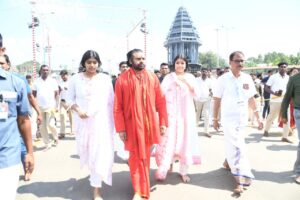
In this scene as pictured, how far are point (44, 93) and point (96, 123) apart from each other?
11.2 ft

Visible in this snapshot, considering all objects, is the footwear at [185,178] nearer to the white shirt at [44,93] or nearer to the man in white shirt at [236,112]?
the man in white shirt at [236,112]

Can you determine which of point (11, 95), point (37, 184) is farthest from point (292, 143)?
point (11, 95)

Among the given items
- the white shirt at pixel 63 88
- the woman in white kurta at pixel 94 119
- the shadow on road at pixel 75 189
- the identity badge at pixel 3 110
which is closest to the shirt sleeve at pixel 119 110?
the woman in white kurta at pixel 94 119

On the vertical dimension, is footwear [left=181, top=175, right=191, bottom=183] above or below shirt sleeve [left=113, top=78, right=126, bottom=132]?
below

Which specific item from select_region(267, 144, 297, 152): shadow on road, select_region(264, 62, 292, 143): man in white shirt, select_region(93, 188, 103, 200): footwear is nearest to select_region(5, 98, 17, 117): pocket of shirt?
select_region(93, 188, 103, 200): footwear

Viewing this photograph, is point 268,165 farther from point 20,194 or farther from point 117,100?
point 20,194

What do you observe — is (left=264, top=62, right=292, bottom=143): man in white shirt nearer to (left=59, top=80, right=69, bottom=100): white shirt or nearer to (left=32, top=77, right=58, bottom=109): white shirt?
(left=32, top=77, right=58, bottom=109): white shirt

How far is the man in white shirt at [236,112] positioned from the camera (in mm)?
4082

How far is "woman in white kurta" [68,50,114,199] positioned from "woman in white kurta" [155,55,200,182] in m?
0.97

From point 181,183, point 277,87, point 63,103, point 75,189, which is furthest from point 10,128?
point 277,87

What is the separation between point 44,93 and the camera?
674cm

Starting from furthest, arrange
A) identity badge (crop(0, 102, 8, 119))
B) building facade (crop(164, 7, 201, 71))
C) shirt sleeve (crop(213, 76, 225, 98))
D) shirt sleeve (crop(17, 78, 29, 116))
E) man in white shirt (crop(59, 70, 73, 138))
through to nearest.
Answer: building facade (crop(164, 7, 201, 71))
man in white shirt (crop(59, 70, 73, 138))
shirt sleeve (crop(213, 76, 225, 98))
shirt sleeve (crop(17, 78, 29, 116))
identity badge (crop(0, 102, 8, 119))

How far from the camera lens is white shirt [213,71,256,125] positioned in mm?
4188

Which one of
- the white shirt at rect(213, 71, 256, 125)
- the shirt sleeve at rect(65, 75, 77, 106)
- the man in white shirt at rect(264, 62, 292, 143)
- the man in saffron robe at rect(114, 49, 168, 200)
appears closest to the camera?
the man in saffron robe at rect(114, 49, 168, 200)
